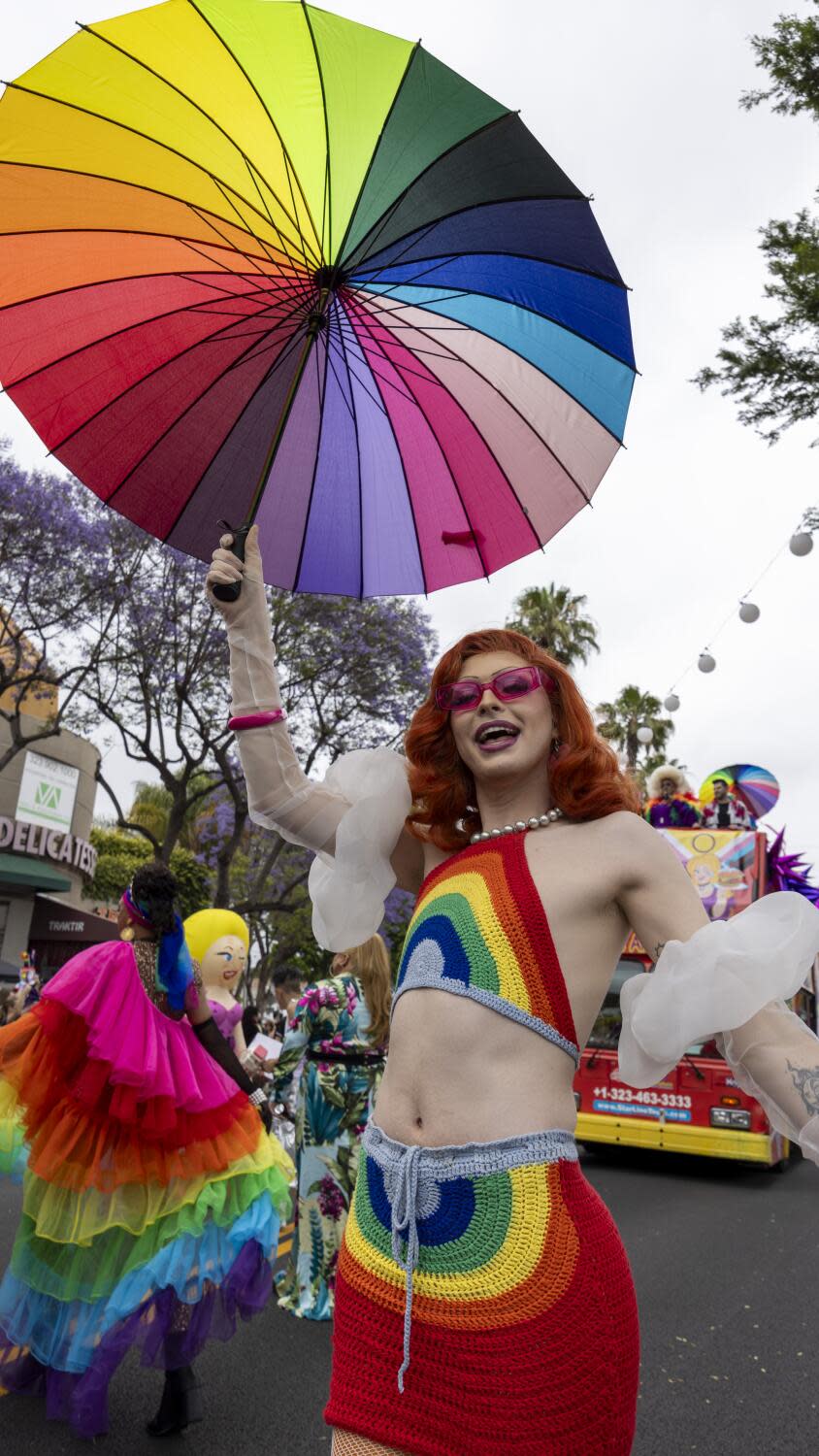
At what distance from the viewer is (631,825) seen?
2.12m

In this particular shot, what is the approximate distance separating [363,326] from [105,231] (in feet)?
2.04

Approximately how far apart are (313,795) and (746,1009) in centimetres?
98

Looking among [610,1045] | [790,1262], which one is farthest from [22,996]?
[790,1262]

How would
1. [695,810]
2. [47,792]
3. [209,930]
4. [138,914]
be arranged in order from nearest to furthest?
1. [138,914]
2. [209,930]
3. [695,810]
4. [47,792]

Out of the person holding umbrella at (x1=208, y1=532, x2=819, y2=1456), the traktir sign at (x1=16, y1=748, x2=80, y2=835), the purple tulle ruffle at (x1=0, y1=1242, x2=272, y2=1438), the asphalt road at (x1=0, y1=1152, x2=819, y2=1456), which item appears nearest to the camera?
the person holding umbrella at (x1=208, y1=532, x2=819, y2=1456)

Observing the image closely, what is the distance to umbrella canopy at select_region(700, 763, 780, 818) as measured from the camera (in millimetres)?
14023

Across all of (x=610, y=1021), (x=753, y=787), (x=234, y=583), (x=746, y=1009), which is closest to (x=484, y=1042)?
(x=746, y=1009)

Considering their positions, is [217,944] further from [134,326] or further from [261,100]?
[261,100]

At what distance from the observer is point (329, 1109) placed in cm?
586

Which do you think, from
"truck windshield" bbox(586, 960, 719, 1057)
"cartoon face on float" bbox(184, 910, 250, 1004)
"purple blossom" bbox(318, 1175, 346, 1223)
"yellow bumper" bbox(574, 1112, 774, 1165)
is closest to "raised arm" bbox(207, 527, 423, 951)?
"cartoon face on float" bbox(184, 910, 250, 1004)

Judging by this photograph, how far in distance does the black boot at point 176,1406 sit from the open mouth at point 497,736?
2889mm

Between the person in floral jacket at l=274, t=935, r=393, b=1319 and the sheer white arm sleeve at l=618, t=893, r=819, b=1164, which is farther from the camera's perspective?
the person in floral jacket at l=274, t=935, r=393, b=1319

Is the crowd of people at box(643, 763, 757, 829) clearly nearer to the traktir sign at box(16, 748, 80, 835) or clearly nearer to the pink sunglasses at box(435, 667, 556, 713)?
the pink sunglasses at box(435, 667, 556, 713)

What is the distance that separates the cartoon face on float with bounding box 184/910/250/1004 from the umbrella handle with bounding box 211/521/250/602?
12.6ft
